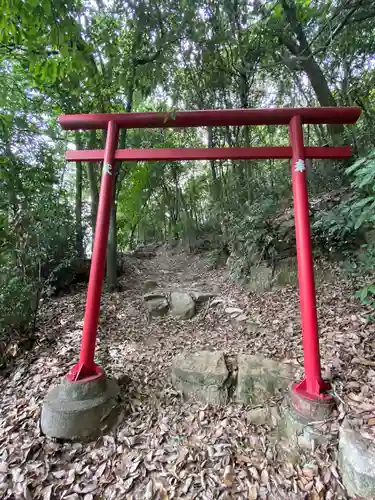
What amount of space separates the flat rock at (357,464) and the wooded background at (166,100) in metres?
1.42

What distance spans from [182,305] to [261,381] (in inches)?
80.3

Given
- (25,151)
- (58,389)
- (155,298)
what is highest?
(25,151)

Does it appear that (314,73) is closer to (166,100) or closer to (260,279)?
(166,100)

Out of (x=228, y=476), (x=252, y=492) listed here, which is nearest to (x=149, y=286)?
(x=228, y=476)

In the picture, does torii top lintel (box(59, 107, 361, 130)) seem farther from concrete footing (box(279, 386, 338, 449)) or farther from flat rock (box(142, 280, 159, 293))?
flat rock (box(142, 280, 159, 293))

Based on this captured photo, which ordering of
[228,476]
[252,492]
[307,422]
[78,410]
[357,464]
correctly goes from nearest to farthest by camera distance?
1. [357,464]
2. [252,492]
3. [228,476]
4. [307,422]
5. [78,410]

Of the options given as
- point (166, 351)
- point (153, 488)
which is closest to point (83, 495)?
point (153, 488)

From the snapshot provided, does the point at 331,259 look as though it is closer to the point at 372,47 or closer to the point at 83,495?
the point at 83,495

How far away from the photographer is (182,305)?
4414 millimetres

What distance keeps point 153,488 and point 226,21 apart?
691 cm

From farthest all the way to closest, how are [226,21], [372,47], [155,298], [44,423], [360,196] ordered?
[372,47] → [226,21] → [155,298] → [360,196] → [44,423]

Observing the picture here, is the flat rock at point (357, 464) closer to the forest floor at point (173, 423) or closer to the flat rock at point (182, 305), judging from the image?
the forest floor at point (173, 423)

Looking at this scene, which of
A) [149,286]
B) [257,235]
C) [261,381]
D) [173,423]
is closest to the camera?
[173,423]

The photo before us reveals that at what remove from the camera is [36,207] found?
171 inches
